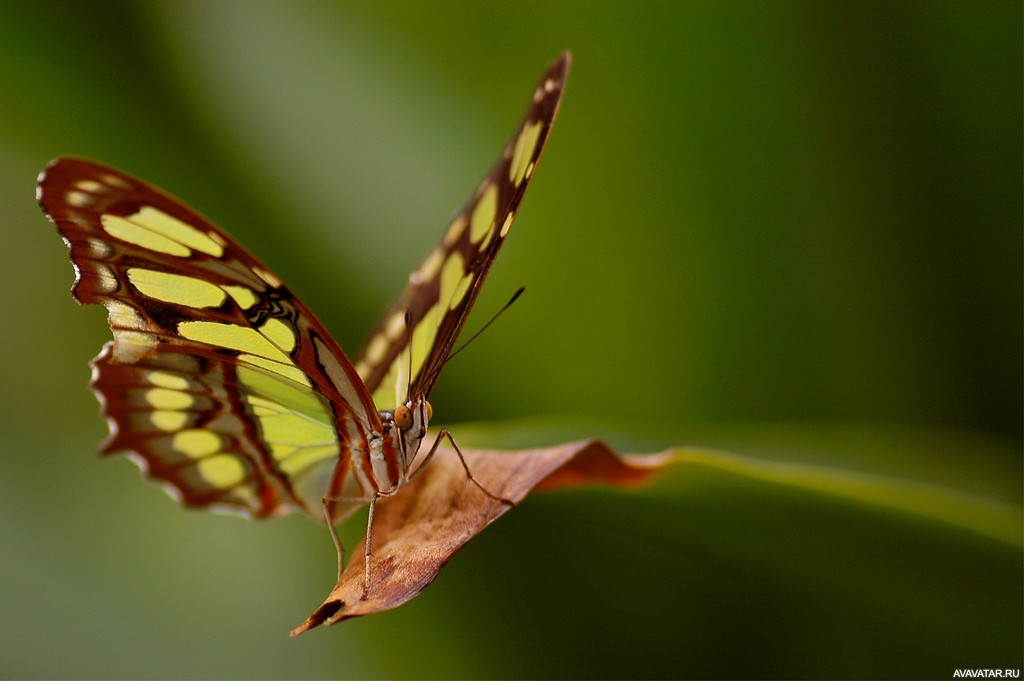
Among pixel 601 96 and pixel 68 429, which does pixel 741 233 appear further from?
pixel 68 429

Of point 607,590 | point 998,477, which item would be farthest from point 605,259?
point 998,477

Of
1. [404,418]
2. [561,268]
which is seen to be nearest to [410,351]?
[404,418]

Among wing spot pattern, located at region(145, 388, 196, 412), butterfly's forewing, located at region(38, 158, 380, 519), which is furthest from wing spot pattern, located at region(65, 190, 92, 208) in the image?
wing spot pattern, located at region(145, 388, 196, 412)

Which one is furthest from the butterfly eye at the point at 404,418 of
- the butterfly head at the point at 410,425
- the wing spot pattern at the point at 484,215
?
the wing spot pattern at the point at 484,215

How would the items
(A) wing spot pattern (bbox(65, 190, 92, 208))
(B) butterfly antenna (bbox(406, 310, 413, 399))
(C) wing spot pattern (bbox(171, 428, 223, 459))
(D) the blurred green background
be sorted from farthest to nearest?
(D) the blurred green background → (C) wing spot pattern (bbox(171, 428, 223, 459)) → (B) butterfly antenna (bbox(406, 310, 413, 399)) → (A) wing spot pattern (bbox(65, 190, 92, 208))

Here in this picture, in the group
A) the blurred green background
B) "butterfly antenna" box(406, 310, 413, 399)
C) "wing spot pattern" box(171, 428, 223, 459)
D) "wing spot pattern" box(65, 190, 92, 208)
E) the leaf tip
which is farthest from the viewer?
the blurred green background

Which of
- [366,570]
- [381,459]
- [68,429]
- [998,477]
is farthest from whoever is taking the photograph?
[68,429]

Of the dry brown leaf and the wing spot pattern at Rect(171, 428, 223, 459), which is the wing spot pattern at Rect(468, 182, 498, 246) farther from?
the wing spot pattern at Rect(171, 428, 223, 459)
